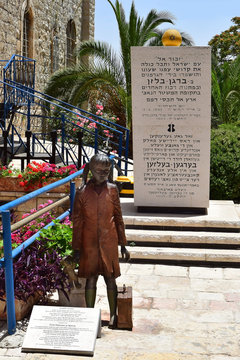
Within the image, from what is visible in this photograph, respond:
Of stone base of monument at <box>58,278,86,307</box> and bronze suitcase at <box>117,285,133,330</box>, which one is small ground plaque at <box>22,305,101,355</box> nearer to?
bronze suitcase at <box>117,285,133,330</box>

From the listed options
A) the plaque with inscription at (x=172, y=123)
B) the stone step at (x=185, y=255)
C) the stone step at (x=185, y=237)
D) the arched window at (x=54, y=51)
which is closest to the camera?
the stone step at (x=185, y=255)

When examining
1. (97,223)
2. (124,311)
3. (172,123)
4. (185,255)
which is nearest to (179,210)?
(185,255)

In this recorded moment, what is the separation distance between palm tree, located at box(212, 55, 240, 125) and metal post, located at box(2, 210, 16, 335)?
11807mm

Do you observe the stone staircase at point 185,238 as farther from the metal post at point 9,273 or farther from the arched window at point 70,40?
the arched window at point 70,40

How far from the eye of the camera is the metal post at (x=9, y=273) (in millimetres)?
3957

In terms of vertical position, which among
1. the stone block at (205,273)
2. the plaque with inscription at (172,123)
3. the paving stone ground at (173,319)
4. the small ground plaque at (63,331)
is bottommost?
the paving stone ground at (173,319)

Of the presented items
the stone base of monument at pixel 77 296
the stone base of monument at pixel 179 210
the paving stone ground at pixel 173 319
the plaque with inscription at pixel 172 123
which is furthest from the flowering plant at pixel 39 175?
the stone base of monument at pixel 77 296

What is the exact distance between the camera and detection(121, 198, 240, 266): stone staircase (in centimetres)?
634

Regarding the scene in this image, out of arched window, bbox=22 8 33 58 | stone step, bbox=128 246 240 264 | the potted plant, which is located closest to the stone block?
stone step, bbox=128 246 240 264

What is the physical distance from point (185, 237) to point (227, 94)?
936cm

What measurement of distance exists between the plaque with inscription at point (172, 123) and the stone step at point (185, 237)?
0.59 metres

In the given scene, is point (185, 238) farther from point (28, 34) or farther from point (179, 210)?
point (28, 34)

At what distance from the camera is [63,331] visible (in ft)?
12.6

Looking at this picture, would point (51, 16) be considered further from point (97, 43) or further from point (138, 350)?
point (138, 350)
